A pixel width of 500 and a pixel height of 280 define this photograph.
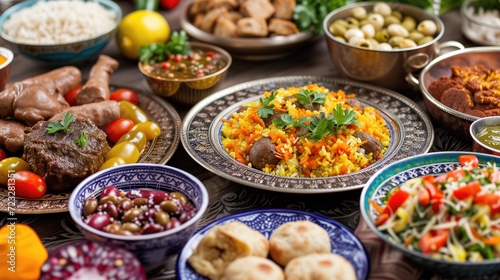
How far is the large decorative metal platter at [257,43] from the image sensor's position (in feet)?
14.1

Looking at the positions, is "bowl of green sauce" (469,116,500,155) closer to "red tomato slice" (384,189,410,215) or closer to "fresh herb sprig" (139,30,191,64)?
"red tomato slice" (384,189,410,215)

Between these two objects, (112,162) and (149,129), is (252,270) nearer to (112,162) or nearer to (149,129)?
(112,162)

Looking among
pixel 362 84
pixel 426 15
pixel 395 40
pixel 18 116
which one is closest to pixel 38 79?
pixel 18 116

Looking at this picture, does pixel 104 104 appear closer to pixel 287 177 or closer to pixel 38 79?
pixel 38 79

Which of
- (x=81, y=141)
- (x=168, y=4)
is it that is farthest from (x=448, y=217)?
(x=168, y=4)

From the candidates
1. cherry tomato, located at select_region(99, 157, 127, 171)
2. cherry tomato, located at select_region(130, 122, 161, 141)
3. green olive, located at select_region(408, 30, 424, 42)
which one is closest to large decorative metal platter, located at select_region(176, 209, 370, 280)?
cherry tomato, located at select_region(99, 157, 127, 171)

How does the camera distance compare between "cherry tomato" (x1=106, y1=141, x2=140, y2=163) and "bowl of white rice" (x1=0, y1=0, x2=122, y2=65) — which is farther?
"bowl of white rice" (x1=0, y1=0, x2=122, y2=65)

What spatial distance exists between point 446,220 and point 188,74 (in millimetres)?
2228

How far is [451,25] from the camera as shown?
5.09m

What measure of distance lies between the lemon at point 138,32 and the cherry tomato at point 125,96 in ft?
2.45

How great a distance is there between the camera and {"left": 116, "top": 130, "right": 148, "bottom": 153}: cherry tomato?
3.30 metres

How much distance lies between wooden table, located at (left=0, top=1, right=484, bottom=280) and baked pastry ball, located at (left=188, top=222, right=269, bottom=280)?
261 millimetres

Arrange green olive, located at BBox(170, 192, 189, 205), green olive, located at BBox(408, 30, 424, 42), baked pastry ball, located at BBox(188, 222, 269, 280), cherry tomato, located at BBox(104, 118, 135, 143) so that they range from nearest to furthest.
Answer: baked pastry ball, located at BBox(188, 222, 269, 280) → green olive, located at BBox(170, 192, 189, 205) → cherry tomato, located at BBox(104, 118, 135, 143) → green olive, located at BBox(408, 30, 424, 42)

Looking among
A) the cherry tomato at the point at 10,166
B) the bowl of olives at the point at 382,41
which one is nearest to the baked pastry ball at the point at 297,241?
the cherry tomato at the point at 10,166
